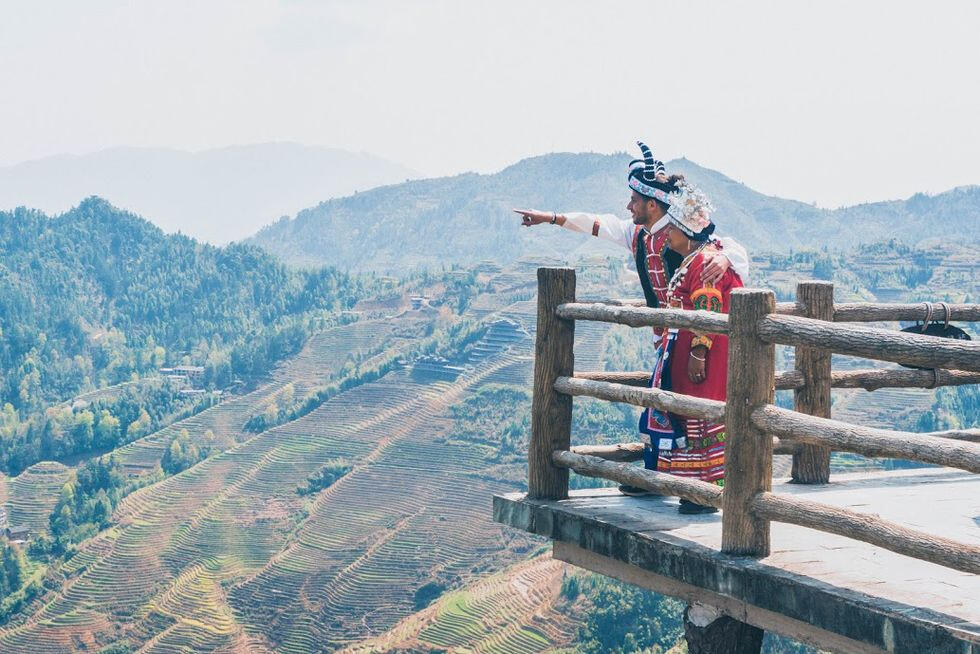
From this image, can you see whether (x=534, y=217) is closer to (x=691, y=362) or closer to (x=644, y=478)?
(x=691, y=362)

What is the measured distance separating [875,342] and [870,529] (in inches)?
22.2

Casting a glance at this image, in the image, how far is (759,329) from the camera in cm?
499

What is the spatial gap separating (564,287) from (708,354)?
647 millimetres

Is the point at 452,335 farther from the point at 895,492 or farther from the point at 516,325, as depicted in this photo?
the point at 895,492

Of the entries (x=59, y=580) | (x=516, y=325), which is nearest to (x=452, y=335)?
(x=516, y=325)

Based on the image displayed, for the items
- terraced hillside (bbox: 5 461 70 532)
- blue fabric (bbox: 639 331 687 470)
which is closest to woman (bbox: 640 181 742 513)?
blue fabric (bbox: 639 331 687 470)

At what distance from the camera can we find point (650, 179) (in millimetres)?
6277

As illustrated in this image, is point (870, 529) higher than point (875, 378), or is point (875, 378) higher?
A: point (875, 378)

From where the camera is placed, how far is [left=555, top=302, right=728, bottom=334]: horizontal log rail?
526 centimetres

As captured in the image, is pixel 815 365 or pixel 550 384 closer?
pixel 550 384

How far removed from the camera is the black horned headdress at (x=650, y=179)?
20.5 feet

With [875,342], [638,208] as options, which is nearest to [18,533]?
[638,208]

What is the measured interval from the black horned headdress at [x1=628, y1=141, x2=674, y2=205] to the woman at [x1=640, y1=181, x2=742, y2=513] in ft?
0.21

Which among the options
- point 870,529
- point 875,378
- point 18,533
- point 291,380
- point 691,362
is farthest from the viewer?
point 291,380
